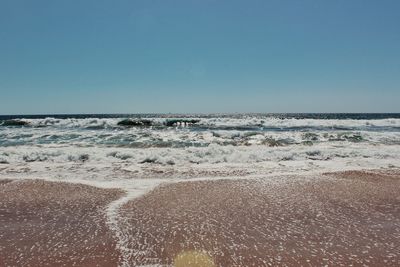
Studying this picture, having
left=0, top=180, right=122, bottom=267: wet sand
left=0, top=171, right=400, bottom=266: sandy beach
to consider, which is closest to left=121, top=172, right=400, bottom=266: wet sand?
left=0, top=171, right=400, bottom=266: sandy beach

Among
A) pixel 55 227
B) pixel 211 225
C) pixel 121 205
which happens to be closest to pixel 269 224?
pixel 211 225

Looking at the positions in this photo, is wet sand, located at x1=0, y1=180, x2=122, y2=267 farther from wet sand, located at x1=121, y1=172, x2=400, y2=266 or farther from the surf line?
wet sand, located at x1=121, y1=172, x2=400, y2=266

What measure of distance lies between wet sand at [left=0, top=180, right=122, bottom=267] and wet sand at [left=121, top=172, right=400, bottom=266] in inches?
17.4

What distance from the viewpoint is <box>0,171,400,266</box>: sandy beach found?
4.39 meters

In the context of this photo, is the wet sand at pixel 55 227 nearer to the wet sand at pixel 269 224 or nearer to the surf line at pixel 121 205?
the surf line at pixel 121 205

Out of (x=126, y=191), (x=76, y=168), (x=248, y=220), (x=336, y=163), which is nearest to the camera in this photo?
(x=248, y=220)

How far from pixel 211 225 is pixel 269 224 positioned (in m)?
0.91

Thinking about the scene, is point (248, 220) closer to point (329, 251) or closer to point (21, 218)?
point (329, 251)

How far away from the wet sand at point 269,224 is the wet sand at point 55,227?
443 millimetres

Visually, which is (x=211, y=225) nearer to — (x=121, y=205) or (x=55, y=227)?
(x=121, y=205)

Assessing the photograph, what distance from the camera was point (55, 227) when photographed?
5500 mm

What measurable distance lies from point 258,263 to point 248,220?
1.59 meters

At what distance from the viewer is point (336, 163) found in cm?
1239

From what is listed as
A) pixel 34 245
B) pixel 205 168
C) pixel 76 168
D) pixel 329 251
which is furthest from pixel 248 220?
pixel 76 168
